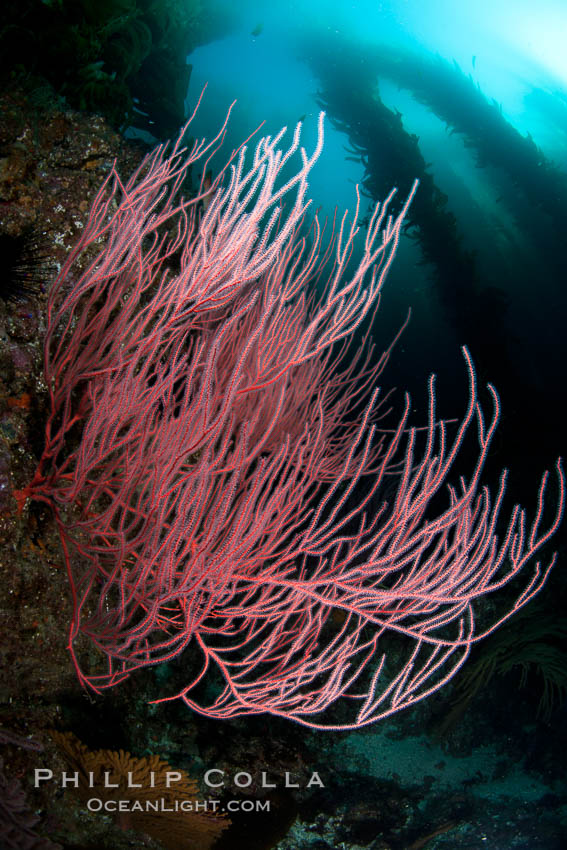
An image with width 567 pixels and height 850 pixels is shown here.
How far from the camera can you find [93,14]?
3301 mm

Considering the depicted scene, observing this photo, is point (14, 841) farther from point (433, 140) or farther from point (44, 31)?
point (433, 140)

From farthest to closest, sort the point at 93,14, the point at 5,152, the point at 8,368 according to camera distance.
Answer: the point at 93,14
the point at 5,152
the point at 8,368

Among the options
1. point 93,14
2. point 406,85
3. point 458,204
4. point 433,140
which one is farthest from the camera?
point 433,140

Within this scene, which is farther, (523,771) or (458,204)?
(458,204)

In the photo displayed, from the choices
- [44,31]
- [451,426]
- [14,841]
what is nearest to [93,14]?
[44,31]

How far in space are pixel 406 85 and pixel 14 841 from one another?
20.6 metres

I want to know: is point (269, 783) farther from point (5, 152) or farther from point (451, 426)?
point (451, 426)

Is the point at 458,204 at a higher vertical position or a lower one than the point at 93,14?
higher

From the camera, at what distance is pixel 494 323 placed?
342 inches

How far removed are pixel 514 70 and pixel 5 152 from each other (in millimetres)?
28137

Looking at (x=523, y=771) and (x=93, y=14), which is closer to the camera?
(x=93, y=14)

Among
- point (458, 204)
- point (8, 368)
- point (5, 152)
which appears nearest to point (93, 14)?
point (5, 152)

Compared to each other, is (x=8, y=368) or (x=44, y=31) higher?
(x=44, y=31)

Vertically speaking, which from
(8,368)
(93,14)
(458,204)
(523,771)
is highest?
(458,204)
